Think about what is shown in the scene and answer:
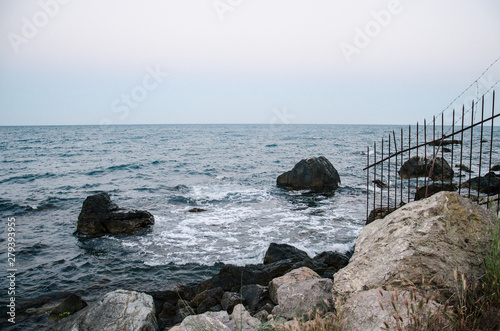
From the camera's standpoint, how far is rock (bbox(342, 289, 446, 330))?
305 centimetres

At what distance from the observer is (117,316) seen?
5.02 m

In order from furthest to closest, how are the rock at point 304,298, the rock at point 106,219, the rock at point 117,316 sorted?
the rock at point 106,219
the rock at point 117,316
the rock at point 304,298

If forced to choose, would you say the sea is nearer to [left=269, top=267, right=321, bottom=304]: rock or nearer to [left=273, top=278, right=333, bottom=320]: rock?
[left=269, top=267, right=321, bottom=304]: rock

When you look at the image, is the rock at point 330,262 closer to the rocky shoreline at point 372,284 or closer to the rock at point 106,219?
the rocky shoreline at point 372,284

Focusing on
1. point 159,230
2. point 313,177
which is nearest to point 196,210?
point 159,230

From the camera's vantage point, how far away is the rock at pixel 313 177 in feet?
60.4

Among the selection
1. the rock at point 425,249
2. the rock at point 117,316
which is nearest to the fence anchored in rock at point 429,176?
the rock at point 425,249

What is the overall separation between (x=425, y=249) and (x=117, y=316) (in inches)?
180

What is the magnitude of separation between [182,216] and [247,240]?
4.13 meters

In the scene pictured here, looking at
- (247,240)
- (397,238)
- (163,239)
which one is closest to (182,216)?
(163,239)

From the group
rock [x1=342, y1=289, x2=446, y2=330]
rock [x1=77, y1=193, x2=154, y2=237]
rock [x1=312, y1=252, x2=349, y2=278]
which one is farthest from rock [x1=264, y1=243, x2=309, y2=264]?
rock [x1=77, y1=193, x2=154, y2=237]

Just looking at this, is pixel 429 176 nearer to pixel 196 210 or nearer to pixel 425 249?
pixel 425 249

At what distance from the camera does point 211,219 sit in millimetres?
13031

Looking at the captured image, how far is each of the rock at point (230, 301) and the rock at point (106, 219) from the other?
666 centimetres
